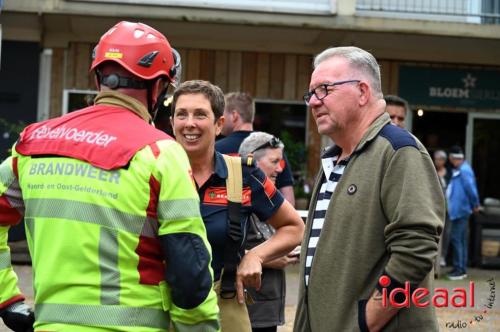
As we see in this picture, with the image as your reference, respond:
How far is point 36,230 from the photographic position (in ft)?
9.80

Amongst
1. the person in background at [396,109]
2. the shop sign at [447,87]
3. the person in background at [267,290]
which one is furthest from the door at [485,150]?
the person in background at [267,290]

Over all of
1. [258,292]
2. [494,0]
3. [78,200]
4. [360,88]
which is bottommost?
[258,292]

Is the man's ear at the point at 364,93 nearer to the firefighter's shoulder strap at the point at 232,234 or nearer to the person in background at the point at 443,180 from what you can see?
the firefighter's shoulder strap at the point at 232,234

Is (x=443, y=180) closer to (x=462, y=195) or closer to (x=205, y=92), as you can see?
(x=462, y=195)

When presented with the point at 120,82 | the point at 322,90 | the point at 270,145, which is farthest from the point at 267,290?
the point at 120,82

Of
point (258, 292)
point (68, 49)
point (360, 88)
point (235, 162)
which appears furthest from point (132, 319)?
point (68, 49)

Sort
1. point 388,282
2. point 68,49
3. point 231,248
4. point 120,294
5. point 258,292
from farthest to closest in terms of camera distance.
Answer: point 68,49 → point 258,292 → point 231,248 → point 388,282 → point 120,294

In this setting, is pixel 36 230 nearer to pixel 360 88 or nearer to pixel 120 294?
pixel 120 294

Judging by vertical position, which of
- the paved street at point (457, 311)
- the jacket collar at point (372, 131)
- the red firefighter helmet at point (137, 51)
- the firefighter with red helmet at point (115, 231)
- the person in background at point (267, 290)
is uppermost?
the red firefighter helmet at point (137, 51)

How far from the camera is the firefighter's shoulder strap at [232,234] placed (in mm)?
4219

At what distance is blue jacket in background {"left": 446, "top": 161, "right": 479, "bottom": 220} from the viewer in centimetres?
1422

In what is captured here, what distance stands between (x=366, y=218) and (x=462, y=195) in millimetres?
11314

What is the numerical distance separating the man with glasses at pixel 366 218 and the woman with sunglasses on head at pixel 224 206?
0.65 meters

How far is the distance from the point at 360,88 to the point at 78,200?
4.25ft
